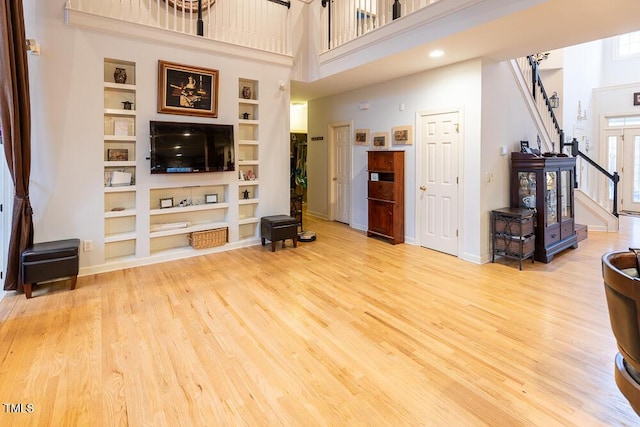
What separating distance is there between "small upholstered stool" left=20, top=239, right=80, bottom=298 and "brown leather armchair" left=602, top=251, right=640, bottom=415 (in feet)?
14.2

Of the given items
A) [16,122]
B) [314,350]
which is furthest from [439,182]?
[16,122]

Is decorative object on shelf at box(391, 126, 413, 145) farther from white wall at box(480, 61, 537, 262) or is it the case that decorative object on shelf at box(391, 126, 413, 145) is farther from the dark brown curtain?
the dark brown curtain

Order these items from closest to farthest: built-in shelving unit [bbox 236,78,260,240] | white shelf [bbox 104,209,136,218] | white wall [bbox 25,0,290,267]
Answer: white wall [bbox 25,0,290,267]
white shelf [bbox 104,209,136,218]
built-in shelving unit [bbox 236,78,260,240]

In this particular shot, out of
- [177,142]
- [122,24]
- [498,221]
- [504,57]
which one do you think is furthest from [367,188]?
[122,24]

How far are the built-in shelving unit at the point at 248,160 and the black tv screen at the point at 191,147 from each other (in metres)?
0.37

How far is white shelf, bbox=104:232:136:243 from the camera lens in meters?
4.22

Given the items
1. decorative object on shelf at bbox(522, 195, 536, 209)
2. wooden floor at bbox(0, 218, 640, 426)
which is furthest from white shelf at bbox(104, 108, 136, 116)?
decorative object on shelf at bbox(522, 195, 536, 209)

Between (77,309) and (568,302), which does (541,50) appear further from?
(77,309)

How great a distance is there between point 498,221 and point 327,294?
8.39ft

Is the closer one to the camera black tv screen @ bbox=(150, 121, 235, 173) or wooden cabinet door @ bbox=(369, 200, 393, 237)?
black tv screen @ bbox=(150, 121, 235, 173)

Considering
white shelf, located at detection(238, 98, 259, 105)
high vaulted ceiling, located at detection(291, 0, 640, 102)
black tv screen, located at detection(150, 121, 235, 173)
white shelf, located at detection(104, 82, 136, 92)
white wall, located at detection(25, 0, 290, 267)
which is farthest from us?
white shelf, located at detection(238, 98, 259, 105)

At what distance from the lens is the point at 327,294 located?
11.4 ft

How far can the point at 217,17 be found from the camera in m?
4.94

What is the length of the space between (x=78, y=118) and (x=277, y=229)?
280cm
